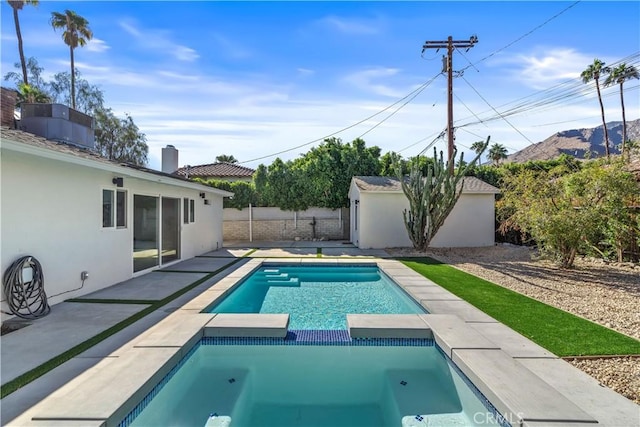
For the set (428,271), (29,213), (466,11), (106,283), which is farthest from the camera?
(428,271)

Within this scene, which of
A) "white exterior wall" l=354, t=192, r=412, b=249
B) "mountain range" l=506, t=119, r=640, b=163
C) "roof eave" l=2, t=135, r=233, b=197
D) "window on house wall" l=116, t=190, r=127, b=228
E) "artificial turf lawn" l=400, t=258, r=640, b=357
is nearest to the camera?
"artificial turf lawn" l=400, t=258, r=640, b=357

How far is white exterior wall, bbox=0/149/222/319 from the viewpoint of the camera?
6.06 meters

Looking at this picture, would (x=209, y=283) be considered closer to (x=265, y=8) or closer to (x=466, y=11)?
(x=265, y=8)

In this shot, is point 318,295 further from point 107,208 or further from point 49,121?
point 49,121

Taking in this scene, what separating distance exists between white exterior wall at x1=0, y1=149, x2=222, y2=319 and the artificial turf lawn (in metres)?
8.57

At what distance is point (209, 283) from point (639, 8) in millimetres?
13930

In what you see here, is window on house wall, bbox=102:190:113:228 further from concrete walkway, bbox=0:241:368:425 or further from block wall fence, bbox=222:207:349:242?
block wall fence, bbox=222:207:349:242

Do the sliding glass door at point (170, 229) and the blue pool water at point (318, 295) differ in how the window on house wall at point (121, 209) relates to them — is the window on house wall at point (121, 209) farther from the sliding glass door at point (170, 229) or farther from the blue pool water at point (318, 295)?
the blue pool water at point (318, 295)

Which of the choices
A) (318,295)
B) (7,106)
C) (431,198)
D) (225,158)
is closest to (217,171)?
(225,158)

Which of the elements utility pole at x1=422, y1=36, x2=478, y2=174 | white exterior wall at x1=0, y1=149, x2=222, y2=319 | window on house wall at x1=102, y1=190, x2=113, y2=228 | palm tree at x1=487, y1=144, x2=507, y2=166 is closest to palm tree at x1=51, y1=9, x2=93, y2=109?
window on house wall at x1=102, y1=190, x2=113, y2=228

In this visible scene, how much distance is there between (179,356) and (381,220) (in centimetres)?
1389

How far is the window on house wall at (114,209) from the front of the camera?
346 inches

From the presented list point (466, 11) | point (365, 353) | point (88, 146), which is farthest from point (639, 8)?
point (88, 146)

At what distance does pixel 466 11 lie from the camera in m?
10.4
